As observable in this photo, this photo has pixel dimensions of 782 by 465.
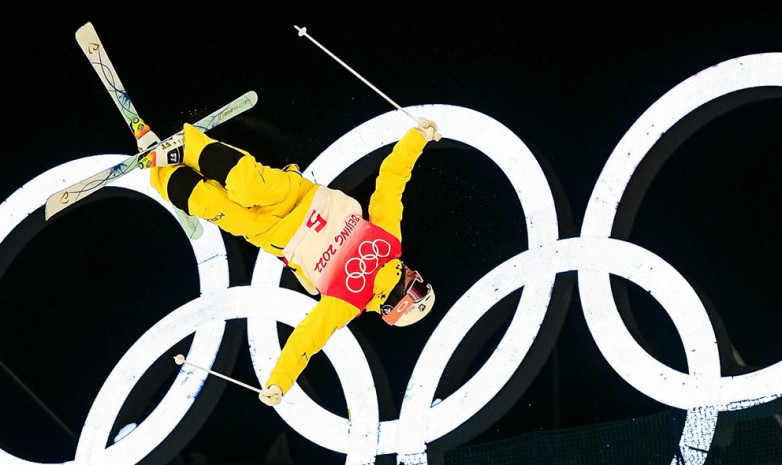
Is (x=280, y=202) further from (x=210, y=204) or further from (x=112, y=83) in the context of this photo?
(x=112, y=83)

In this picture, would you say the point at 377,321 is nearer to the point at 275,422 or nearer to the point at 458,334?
the point at 458,334

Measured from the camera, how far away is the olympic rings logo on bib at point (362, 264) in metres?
4.07

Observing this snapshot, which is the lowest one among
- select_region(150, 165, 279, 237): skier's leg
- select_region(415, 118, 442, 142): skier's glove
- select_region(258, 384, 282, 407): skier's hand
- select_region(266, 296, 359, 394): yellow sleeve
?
select_region(258, 384, 282, 407): skier's hand

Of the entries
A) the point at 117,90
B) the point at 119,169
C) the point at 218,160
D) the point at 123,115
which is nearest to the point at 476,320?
the point at 218,160

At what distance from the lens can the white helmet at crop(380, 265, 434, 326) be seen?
410 cm

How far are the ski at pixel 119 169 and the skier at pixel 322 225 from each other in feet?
0.92

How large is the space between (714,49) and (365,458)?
2741 mm

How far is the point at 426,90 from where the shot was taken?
4586 mm

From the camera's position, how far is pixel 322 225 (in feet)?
13.5

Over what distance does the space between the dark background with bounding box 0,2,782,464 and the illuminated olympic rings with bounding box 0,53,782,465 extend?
0.29 feet

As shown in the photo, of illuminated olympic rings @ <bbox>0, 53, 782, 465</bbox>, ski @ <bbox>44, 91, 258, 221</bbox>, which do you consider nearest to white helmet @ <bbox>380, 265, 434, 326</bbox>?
illuminated olympic rings @ <bbox>0, 53, 782, 465</bbox>

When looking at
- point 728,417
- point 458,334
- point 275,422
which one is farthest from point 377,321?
point 728,417

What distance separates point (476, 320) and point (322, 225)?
954 millimetres

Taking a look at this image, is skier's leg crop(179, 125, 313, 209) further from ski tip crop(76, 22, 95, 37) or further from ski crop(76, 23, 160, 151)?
ski tip crop(76, 22, 95, 37)
